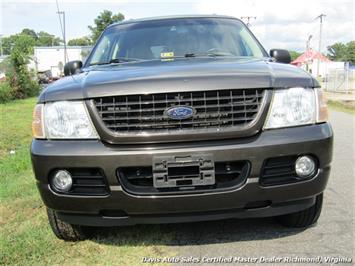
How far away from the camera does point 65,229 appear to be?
3.65 metres

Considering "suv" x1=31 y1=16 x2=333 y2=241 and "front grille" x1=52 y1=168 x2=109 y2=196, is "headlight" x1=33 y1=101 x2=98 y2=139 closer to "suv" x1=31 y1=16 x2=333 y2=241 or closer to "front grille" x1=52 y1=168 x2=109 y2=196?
"suv" x1=31 y1=16 x2=333 y2=241

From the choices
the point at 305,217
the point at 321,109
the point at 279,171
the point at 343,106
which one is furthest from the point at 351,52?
the point at 279,171

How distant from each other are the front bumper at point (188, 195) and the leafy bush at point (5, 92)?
69.9 ft

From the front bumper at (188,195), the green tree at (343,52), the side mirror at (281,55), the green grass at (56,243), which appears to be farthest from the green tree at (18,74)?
the green tree at (343,52)

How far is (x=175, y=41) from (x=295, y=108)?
1777 millimetres

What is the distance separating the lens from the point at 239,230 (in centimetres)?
382

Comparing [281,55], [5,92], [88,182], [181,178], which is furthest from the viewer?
[5,92]

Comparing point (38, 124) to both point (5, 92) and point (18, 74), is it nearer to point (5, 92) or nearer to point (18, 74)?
point (5, 92)

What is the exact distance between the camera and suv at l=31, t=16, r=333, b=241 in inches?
122

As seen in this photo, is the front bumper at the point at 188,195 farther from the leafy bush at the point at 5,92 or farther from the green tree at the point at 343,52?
the green tree at the point at 343,52

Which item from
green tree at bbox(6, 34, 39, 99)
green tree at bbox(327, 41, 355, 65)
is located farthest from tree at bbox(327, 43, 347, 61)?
green tree at bbox(6, 34, 39, 99)

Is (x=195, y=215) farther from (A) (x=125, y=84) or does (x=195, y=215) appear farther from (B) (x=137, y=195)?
(A) (x=125, y=84)

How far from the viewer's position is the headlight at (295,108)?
10.5 ft

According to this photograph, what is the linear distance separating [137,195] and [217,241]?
2.79 feet
